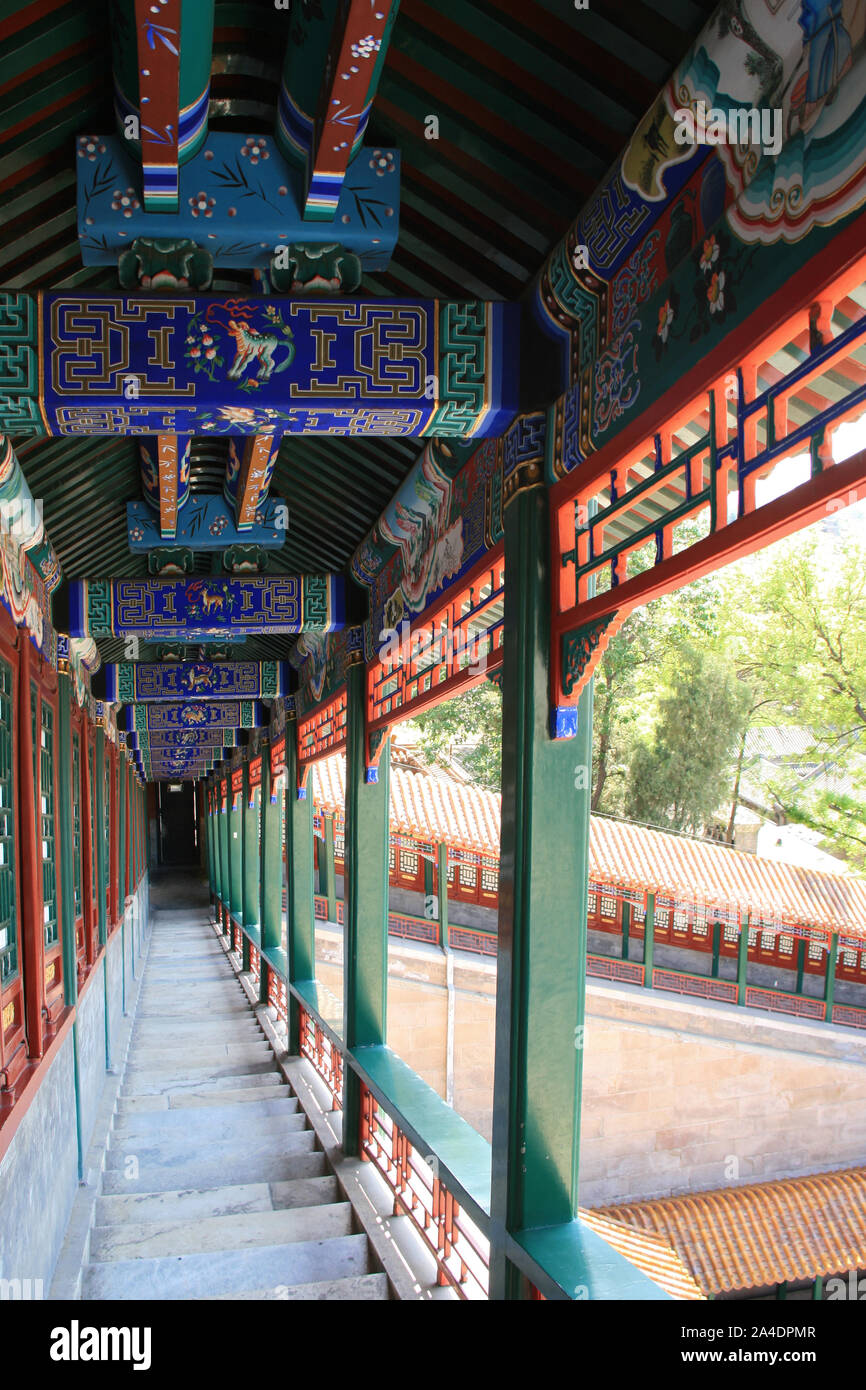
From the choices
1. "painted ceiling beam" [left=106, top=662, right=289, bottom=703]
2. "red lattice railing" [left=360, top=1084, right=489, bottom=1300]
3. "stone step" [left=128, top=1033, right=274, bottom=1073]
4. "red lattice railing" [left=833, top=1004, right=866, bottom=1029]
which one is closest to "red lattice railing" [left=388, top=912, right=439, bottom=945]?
"stone step" [left=128, top=1033, right=274, bottom=1073]

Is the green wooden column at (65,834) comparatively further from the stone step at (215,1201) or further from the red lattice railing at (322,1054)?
the red lattice railing at (322,1054)

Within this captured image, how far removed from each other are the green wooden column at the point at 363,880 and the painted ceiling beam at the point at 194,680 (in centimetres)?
301

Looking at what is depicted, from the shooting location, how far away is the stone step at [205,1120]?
659cm

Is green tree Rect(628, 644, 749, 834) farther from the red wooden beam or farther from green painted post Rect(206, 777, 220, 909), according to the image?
the red wooden beam

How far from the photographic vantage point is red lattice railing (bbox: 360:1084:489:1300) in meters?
3.84

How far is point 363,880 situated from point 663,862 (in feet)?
25.2

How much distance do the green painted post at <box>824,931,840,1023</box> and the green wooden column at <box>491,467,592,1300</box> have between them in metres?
11.8

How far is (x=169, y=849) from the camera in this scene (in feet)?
106

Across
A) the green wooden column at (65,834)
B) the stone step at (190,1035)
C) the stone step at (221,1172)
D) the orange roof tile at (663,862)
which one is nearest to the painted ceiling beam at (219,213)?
the green wooden column at (65,834)

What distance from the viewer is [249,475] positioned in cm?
404

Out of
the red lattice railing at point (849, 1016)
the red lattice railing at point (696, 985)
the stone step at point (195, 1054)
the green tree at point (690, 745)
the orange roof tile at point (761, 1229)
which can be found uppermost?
the green tree at point (690, 745)

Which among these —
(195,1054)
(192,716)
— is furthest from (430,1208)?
(192,716)

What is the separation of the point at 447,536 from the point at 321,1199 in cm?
388

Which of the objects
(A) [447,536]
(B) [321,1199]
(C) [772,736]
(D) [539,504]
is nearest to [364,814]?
(B) [321,1199]
